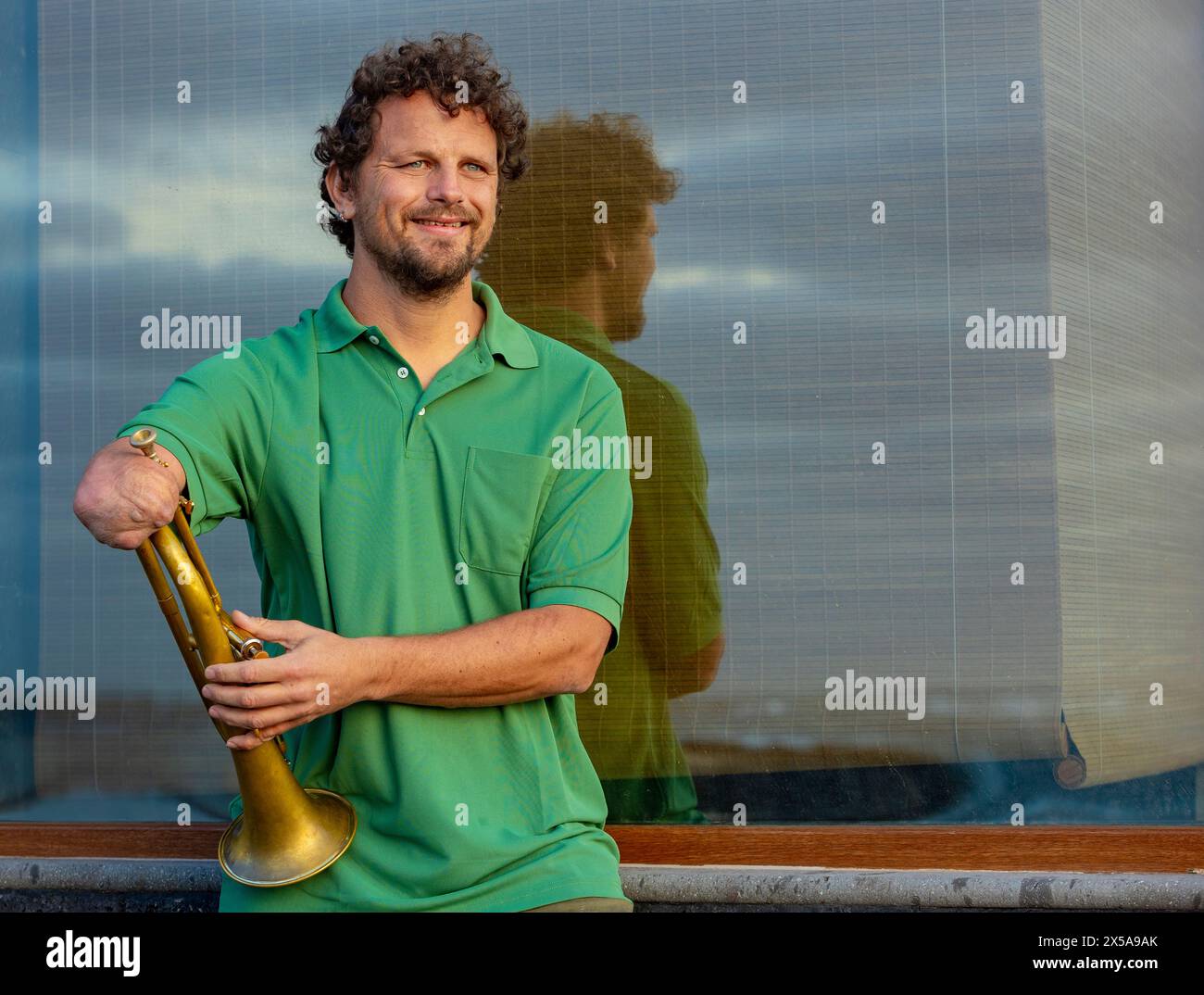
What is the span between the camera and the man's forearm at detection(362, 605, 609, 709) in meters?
2.21

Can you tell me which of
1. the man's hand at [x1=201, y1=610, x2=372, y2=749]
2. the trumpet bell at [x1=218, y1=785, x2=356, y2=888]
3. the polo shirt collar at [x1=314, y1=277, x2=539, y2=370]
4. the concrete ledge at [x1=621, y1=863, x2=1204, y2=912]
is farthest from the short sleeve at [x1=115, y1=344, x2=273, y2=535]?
the concrete ledge at [x1=621, y1=863, x2=1204, y2=912]

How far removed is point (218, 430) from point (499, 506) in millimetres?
475

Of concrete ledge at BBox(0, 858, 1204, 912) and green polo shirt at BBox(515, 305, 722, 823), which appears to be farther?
green polo shirt at BBox(515, 305, 722, 823)

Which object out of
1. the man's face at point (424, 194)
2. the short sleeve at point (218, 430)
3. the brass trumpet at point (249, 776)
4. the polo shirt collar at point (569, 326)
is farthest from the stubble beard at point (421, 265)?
the polo shirt collar at point (569, 326)

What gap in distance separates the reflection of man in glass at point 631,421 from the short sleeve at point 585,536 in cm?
117

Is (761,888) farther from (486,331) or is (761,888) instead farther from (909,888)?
(486,331)

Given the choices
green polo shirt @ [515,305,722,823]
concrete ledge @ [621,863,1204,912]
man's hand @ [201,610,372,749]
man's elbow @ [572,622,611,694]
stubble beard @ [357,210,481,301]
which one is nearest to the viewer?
man's hand @ [201,610,372,749]

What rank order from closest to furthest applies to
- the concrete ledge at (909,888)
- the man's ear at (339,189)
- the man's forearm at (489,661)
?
1. the man's forearm at (489,661)
2. the man's ear at (339,189)
3. the concrete ledge at (909,888)

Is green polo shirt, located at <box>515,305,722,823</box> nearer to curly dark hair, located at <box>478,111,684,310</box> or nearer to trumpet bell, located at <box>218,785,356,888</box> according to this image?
curly dark hair, located at <box>478,111,684,310</box>

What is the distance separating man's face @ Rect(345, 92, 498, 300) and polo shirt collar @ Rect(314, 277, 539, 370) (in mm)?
94

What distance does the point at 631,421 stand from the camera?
144 inches

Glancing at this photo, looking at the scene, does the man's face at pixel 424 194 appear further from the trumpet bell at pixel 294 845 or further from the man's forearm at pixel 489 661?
the trumpet bell at pixel 294 845

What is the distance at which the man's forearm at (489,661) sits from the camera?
2.21 meters
